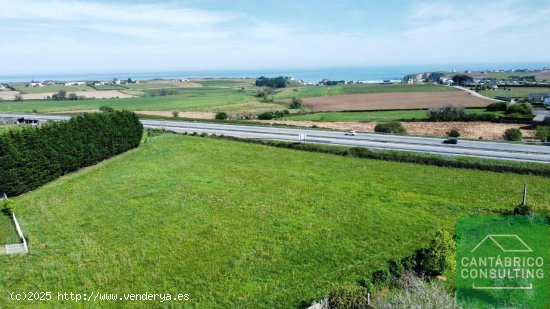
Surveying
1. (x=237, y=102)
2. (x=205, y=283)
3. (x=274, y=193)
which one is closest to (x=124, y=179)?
(x=274, y=193)

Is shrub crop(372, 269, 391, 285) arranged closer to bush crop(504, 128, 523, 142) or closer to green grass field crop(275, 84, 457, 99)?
bush crop(504, 128, 523, 142)

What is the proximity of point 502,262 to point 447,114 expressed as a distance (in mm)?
53270

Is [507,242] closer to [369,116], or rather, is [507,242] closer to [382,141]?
[382,141]

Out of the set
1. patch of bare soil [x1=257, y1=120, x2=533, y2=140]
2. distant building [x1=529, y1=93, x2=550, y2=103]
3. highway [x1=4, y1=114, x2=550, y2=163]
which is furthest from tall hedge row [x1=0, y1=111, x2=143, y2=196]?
distant building [x1=529, y1=93, x2=550, y2=103]

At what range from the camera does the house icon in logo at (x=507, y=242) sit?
58.4 ft

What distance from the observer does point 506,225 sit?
20.9m

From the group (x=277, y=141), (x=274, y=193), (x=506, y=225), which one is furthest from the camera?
(x=277, y=141)

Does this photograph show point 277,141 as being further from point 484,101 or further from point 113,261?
point 484,101

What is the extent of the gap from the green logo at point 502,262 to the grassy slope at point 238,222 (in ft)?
7.73

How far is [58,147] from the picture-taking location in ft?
109

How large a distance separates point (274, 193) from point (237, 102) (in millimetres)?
86014

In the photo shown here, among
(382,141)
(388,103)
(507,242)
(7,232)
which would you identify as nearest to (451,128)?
(382,141)

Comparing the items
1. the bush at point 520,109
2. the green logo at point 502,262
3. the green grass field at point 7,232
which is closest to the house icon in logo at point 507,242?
the green logo at point 502,262

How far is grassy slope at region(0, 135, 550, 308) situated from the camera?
16.6m
